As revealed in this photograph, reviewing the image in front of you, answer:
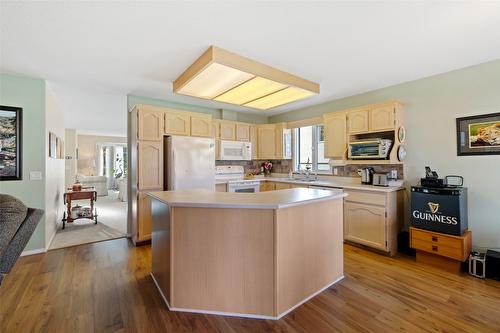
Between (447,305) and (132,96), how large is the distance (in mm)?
4782

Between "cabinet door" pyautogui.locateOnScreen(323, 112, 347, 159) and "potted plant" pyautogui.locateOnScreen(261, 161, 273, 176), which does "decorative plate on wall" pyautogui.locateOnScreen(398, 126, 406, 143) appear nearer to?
"cabinet door" pyautogui.locateOnScreen(323, 112, 347, 159)

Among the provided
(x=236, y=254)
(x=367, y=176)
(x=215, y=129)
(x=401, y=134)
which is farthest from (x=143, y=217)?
(x=401, y=134)

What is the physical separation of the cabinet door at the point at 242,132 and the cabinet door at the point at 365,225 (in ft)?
8.08

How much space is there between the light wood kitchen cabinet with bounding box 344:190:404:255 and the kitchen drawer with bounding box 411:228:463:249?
0.92 feet

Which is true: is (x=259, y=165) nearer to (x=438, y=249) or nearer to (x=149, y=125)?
(x=149, y=125)

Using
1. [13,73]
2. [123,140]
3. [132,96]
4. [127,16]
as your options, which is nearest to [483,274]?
[127,16]

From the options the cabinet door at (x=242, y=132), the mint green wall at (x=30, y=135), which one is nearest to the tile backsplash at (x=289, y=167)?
the cabinet door at (x=242, y=132)

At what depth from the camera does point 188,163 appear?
365cm

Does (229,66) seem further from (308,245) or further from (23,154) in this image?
(23,154)

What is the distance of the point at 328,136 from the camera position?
408cm

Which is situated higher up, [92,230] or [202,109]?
[202,109]

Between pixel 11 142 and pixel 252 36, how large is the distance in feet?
10.9

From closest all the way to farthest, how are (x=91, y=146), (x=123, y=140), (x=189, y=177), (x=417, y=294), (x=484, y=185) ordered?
1. (x=417, y=294)
2. (x=484, y=185)
3. (x=189, y=177)
4. (x=91, y=146)
5. (x=123, y=140)

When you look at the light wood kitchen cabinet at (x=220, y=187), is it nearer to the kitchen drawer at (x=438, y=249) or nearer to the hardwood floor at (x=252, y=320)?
the hardwood floor at (x=252, y=320)
